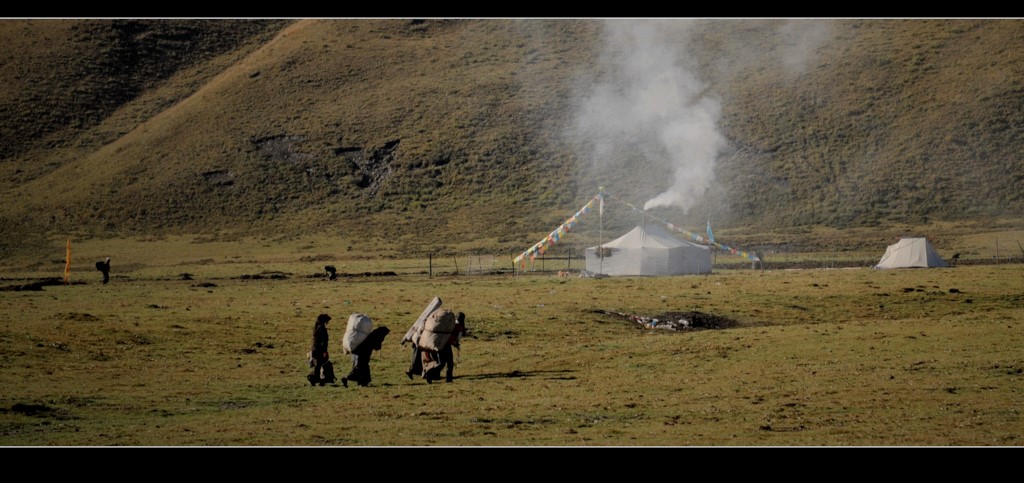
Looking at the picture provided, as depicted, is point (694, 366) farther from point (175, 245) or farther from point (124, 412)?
point (175, 245)

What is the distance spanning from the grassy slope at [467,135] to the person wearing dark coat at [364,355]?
6523 cm

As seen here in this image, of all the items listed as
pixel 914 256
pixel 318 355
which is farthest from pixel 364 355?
pixel 914 256

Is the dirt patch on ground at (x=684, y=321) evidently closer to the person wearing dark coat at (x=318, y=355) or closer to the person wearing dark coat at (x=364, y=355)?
the person wearing dark coat at (x=364, y=355)

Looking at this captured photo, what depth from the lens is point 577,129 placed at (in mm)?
124062

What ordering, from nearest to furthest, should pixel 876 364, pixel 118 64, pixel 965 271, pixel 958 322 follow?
pixel 876 364, pixel 958 322, pixel 965 271, pixel 118 64

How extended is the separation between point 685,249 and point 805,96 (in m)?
68.1

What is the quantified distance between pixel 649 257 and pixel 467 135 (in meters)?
66.5

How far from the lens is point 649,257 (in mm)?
58719

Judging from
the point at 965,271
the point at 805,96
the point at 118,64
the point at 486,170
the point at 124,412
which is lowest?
the point at 124,412

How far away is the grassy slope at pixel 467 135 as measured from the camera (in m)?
103

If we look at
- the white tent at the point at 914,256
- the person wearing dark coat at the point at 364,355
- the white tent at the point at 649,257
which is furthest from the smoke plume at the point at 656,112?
the person wearing dark coat at the point at 364,355

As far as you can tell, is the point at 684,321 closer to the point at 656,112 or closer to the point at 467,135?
the point at 467,135

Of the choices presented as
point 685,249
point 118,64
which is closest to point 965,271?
point 685,249

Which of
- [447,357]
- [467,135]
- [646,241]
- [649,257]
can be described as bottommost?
[447,357]
